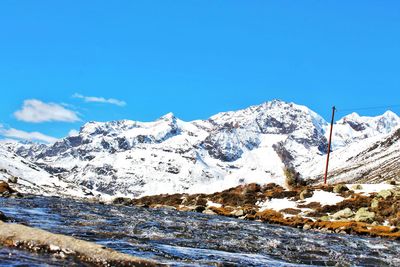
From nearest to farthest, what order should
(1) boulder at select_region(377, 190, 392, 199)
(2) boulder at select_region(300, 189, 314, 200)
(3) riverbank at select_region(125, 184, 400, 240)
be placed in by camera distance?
1. (3) riverbank at select_region(125, 184, 400, 240)
2. (1) boulder at select_region(377, 190, 392, 199)
3. (2) boulder at select_region(300, 189, 314, 200)

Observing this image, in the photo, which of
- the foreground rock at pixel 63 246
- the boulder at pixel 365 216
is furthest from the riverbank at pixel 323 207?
the foreground rock at pixel 63 246

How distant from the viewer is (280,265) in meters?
19.5

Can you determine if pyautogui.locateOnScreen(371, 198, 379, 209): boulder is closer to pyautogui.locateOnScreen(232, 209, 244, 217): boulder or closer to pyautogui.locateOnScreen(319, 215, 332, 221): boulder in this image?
Result: pyautogui.locateOnScreen(319, 215, 332, 221): boulder

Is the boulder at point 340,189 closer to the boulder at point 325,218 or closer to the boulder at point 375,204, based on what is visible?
the boulder at point 375,204

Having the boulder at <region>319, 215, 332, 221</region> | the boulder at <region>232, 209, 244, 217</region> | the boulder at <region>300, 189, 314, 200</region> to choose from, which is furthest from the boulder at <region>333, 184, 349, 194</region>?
the boulder at <region>232, 209, 244, 217</region>

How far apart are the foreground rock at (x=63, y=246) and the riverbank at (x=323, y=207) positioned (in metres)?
32.5

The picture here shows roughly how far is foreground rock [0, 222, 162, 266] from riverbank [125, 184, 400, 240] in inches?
1278

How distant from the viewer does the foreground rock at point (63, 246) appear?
14087 millimetres

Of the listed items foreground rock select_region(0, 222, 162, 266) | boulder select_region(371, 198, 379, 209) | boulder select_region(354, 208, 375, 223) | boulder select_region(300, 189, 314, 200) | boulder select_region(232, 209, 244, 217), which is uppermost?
boulder select_region(300, 189, 314, 200)

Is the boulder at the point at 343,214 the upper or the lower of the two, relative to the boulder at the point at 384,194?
lower

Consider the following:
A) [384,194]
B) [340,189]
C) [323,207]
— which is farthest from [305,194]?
[384,194]

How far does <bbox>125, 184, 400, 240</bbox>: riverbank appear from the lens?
46591 millimetres

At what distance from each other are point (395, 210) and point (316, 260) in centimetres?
3419

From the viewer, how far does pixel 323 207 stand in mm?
59844
